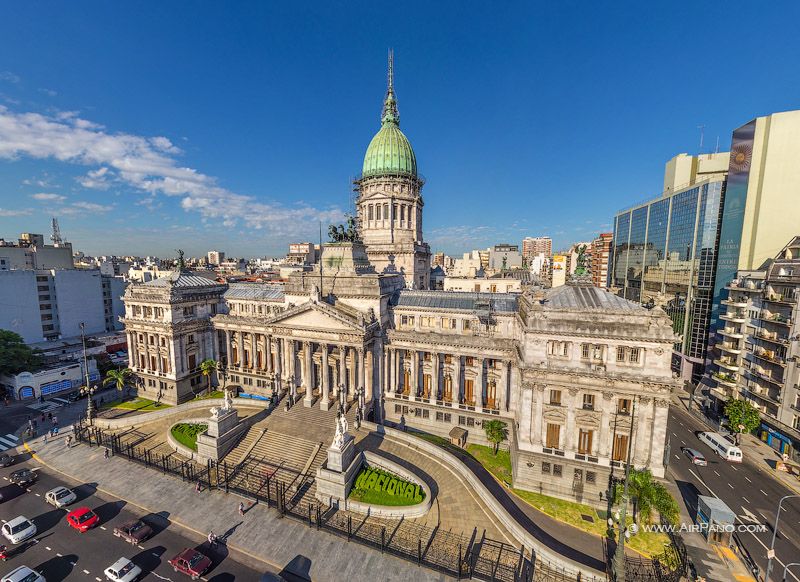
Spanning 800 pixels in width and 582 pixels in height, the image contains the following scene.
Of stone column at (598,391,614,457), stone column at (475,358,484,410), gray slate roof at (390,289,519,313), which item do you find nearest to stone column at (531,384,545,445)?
stone column at (598,391,614,457)

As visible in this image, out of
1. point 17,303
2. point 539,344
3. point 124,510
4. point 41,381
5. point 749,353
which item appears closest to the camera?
point 124,510

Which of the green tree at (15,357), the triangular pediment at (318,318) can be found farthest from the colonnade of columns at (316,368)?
the green tree at (15,357)

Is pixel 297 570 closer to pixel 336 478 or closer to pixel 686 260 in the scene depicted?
pixel 336 478

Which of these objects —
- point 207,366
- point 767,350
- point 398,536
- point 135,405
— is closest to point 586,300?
point 398,536

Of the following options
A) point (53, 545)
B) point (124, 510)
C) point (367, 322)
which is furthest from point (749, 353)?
point (53, 545)

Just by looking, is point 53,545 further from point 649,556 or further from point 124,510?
point 649,556

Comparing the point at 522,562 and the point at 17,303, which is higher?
the point at 17,303

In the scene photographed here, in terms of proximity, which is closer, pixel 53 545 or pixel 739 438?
pixel 53 545
